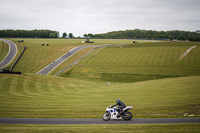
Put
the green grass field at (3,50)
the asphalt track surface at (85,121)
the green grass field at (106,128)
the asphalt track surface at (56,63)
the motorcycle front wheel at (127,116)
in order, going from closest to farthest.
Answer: the green grass field at (106,128), the asphalt track surface at (85,121), the motorcycle front wheel at (127,116), the asphalt track surface at (56,63), the green grass field at (3,50)

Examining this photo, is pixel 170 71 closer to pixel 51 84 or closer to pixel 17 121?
pixel 51 84

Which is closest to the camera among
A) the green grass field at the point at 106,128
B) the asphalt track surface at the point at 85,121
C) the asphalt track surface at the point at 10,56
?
the green grass field at the point at 106,128

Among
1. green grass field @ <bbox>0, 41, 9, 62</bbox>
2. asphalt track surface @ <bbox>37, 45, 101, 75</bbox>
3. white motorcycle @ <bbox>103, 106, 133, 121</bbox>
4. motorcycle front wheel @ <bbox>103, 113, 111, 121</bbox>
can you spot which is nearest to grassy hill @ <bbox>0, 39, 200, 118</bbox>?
motorcycle front wheel @ <bbox>103, 113, 111, 121</bbox>

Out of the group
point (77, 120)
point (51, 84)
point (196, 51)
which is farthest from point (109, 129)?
point (196, 51)

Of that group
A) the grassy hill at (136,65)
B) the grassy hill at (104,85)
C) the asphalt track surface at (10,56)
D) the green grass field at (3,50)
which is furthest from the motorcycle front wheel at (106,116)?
the green grass field at (3,50)

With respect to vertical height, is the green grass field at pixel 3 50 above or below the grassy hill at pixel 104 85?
above

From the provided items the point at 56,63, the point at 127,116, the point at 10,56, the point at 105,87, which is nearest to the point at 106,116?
the point at 127,116

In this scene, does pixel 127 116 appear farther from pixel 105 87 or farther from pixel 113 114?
pixel 105 87

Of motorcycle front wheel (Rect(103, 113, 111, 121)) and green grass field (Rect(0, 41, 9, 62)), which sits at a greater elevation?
green grass field (Rect(0, 41, 9, 62))

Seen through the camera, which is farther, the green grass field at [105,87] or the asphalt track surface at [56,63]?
the asphalt track surface at [56,63]

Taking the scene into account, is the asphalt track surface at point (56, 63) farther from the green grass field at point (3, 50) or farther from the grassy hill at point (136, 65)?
the green grass field at point (3, 50)

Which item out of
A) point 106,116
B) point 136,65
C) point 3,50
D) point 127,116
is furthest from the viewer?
point 3,50

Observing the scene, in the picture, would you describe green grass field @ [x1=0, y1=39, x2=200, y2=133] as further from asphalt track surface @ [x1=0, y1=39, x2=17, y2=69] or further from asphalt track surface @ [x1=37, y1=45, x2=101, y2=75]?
asphalt track surface @ [x1=0, y1=39, x2=17, y2=69]

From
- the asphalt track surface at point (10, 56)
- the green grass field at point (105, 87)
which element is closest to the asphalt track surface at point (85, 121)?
the green grass field at point (105, 87)
